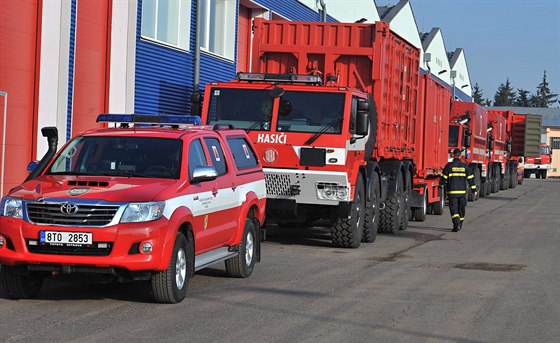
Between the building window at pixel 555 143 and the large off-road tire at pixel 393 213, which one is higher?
the building window at pixel 555 143

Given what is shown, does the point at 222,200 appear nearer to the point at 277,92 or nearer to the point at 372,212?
the point at 277,92

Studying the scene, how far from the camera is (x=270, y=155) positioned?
50.9ft

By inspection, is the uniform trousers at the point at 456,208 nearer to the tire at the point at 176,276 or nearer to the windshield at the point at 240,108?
the windshield at the point at 240,108

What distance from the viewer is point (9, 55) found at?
18328 millimetres

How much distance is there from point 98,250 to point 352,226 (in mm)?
7595

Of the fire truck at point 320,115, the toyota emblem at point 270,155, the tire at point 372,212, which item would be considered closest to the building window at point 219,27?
the fire truck at point 320,115

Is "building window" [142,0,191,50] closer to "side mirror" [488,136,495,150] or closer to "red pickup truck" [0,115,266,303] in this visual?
"red pickup truck" [0,115,266,303]

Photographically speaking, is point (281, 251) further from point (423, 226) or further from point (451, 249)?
point (423, 226)

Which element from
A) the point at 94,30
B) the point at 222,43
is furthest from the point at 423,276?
the point at 222,43

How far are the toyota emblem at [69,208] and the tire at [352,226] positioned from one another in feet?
24.3

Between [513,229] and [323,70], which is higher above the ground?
[323,70]

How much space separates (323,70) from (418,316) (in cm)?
882

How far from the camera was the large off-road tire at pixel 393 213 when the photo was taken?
1936cm

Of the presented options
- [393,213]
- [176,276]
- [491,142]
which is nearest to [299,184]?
[393,213]
